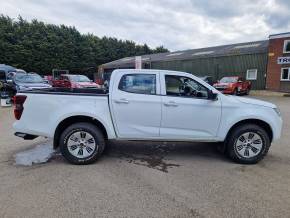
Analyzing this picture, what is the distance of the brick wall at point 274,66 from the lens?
22.5m

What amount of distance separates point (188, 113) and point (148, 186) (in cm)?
162

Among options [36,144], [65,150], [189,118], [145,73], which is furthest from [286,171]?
[36,144]

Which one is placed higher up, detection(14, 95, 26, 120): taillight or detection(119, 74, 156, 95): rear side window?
detection(119, 74, 156, 95): rear side window

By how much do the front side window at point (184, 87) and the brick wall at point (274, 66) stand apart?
21418 millimetres

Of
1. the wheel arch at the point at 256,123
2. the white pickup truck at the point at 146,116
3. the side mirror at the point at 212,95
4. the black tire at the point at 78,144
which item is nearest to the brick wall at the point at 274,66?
the wheel arch at the point at 256,123

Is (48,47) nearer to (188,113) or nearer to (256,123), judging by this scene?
(188,113)

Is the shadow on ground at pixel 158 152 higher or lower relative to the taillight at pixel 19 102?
lower

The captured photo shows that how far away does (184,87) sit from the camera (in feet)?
15.8

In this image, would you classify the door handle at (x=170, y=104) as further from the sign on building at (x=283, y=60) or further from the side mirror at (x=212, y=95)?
the sign on building at (x=283, y=60)

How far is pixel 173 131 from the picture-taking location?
15.4ft

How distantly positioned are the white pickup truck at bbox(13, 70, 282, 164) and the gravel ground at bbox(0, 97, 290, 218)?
1.51ft

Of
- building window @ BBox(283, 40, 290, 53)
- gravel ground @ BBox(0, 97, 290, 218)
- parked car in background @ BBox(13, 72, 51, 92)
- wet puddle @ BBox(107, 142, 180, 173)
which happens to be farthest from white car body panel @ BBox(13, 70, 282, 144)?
building window @ BBox(283, 40, 290, 53)

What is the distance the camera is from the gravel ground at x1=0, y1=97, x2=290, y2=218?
3.10 m

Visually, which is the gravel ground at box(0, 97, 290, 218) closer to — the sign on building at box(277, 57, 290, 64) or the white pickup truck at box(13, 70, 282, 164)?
the white pickup truck at box(13, 70, 282, 164)
